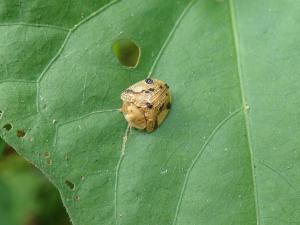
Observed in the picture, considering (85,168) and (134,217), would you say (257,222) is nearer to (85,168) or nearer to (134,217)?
(134,217)

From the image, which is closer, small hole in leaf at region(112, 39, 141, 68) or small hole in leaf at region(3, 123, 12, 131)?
small hole in leaf at region(3, 123, 12, 131)

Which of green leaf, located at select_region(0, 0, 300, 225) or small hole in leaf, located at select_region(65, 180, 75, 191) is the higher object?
green leaf, located at select_region(0, 0, 300, 225)

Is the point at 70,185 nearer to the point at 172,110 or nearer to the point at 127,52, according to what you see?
the point at 172,110

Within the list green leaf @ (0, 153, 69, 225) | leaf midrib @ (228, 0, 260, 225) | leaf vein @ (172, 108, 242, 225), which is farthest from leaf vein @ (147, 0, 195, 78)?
green leaf @ (0, 153, 69, 225)

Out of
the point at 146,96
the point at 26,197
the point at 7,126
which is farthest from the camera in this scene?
the point at 26,197

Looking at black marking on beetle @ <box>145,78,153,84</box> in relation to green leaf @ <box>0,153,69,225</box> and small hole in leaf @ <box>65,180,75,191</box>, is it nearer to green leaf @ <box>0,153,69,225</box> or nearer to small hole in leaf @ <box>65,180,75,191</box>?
small hole in leaf @ <box>65,180,75,191</box>

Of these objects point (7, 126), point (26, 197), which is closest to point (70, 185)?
Answer: point (7, 126)
